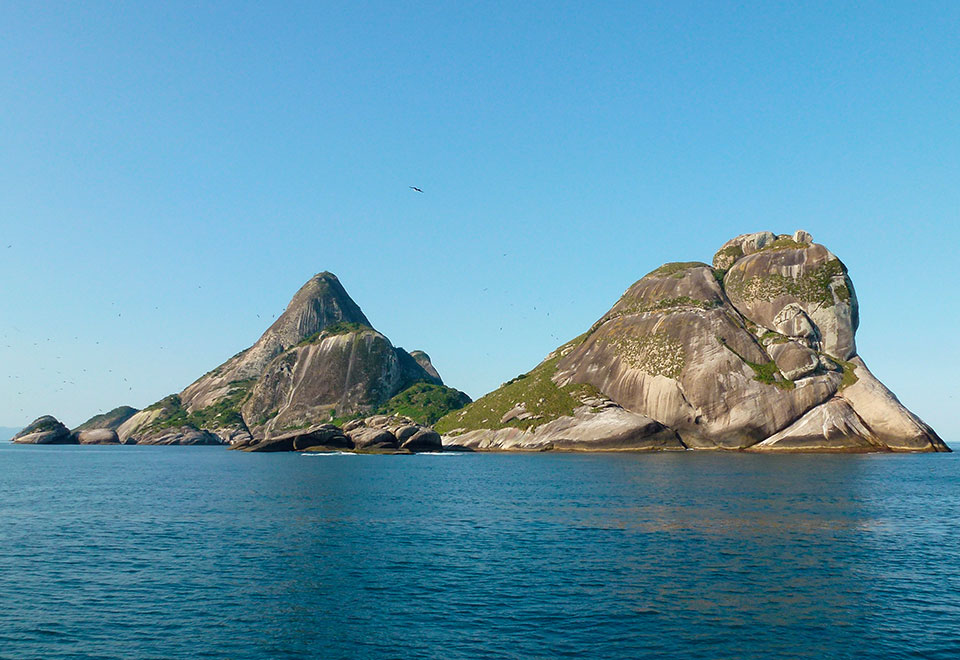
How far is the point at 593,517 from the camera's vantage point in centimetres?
4822

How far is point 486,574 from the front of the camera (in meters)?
31.7

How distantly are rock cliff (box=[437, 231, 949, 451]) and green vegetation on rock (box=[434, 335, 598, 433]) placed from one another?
12.4 inches

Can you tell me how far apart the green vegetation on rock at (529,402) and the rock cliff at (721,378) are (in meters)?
0.32

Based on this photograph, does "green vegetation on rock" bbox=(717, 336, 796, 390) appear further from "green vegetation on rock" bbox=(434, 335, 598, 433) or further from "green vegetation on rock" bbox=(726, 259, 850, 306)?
"green vegetation on rock" bbox=(434, 335, 598, 433)

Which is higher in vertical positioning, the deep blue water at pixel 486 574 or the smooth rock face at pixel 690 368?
the smooth rock face at pixel 690 368

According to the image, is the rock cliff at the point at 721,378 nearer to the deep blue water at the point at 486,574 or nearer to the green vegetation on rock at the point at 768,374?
the green vegetation on rock at the point at 768,374

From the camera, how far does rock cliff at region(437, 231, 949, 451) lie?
124250 millimetres

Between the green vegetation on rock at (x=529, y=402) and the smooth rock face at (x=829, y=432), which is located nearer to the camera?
→ the smooth rock face at (x=829, y=432)

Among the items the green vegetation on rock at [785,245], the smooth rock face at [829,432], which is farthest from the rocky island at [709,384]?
the green vegetation on rock at [785,245]

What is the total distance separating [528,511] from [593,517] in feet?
17.9

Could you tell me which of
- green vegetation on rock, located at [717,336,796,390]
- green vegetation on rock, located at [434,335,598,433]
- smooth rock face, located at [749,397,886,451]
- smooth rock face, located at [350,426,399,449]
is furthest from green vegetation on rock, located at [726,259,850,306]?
smooth rock face, located at [350,426,399,449]

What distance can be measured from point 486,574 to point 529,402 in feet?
386

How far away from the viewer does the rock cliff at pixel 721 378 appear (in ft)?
408

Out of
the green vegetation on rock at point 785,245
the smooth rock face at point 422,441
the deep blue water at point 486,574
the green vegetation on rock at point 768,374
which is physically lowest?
the deep blue water at point 486,574
